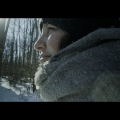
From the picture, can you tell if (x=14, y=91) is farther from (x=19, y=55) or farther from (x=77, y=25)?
(x=77, y=25)

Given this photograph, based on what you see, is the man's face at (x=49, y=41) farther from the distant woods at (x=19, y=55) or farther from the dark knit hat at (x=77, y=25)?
the distant woods at (x=19, y=55)

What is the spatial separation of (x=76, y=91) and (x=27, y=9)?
0.48 meters

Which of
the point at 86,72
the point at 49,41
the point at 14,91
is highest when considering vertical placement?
the point at 49,41

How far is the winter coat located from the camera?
0.88 metres

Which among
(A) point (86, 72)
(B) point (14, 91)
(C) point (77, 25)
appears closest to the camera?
(A) point (86, 72)

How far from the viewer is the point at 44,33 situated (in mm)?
1236

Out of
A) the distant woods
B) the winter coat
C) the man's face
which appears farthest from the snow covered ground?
the winter coat

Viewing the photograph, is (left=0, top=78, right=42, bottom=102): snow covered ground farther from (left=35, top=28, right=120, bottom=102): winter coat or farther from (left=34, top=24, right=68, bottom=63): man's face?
(left=35, top=28, right=120, bottom=102): winter coat

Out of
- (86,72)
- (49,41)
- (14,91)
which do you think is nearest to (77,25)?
(49,41)

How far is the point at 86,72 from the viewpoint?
91cm

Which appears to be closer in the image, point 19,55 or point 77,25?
point 77,25
